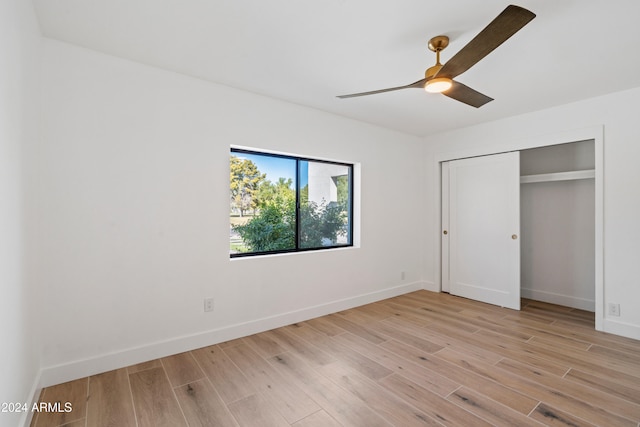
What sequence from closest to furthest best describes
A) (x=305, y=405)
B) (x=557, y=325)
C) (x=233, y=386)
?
(x=305, y=405) < (x=233, y=386) < (x=557, y=325)

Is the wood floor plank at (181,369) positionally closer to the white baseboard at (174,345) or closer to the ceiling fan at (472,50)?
the white baseboard at (174,345)

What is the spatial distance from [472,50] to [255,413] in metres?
2.53

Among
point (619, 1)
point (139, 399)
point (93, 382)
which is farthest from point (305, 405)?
point (619, 1)

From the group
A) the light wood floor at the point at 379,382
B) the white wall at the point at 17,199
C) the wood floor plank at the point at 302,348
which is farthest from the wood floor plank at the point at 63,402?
the wood floor plank at the point at 302,348

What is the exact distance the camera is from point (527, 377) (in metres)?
2.26

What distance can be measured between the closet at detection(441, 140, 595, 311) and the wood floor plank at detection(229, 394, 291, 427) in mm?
3409

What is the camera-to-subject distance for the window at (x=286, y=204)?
10.6 ft

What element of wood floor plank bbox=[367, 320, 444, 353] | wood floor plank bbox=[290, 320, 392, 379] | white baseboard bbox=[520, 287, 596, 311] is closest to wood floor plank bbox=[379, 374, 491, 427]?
wood floor plank bbox=[290, 320, 392, 379]

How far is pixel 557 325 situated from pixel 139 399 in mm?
4014

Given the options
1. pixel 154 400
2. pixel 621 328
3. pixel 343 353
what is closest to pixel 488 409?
pixel 343 353

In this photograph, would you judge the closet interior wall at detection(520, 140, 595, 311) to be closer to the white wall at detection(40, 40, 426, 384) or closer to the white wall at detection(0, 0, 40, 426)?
the white wall at detection(40, 40, 426, 384)

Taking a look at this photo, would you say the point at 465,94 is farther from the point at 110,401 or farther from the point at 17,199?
the point at 110,401

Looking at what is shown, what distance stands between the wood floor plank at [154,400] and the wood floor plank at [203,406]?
5 centimetres

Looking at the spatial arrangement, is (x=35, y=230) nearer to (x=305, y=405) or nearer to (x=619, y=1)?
(x=305, y=405)
